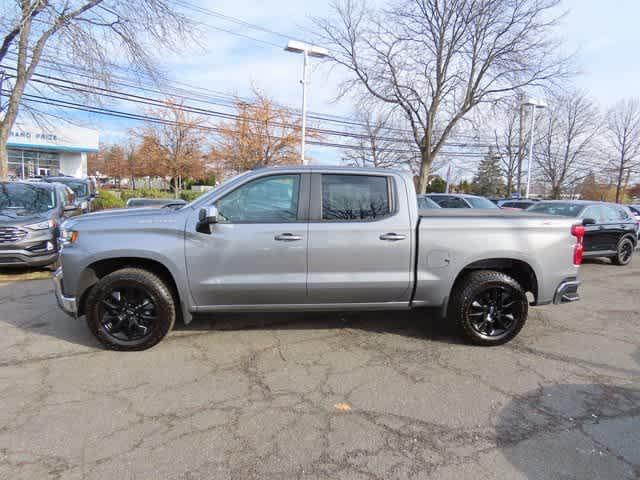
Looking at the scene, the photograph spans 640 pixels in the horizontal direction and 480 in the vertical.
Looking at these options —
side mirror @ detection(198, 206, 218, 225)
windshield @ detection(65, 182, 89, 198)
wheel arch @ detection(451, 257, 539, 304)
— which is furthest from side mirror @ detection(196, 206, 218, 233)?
windshield @ detection(65, 182, 89, 198)

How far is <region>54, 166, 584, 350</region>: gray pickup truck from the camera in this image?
12.1 feet

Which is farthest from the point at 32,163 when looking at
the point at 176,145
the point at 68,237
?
the point at 68,237

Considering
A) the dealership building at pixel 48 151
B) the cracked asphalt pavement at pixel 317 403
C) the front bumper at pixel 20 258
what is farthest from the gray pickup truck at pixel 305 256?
the dealership building at pixel 48 151

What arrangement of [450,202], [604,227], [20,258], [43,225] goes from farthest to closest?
[450,202] → [604,227] → [43,225] → [20,258]

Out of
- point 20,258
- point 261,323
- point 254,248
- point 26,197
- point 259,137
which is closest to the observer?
point 254,248

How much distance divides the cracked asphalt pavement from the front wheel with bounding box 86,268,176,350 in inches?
6.6

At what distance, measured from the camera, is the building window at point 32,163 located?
32.7m

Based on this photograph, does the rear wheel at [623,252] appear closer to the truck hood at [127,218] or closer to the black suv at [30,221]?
the truck hood at [127,218]

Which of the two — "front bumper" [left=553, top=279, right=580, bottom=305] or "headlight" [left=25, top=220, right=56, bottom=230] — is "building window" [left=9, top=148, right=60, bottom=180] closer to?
"headlight" [left=25, top=220, right=56, bottom=230]

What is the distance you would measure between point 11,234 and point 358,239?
20.4ft

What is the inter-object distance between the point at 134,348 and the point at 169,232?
4.04 feet

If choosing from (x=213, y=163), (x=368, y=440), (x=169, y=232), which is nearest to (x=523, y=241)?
(x=368, y=440)

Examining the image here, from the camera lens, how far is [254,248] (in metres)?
3.69

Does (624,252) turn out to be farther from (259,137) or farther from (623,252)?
(259,137)
